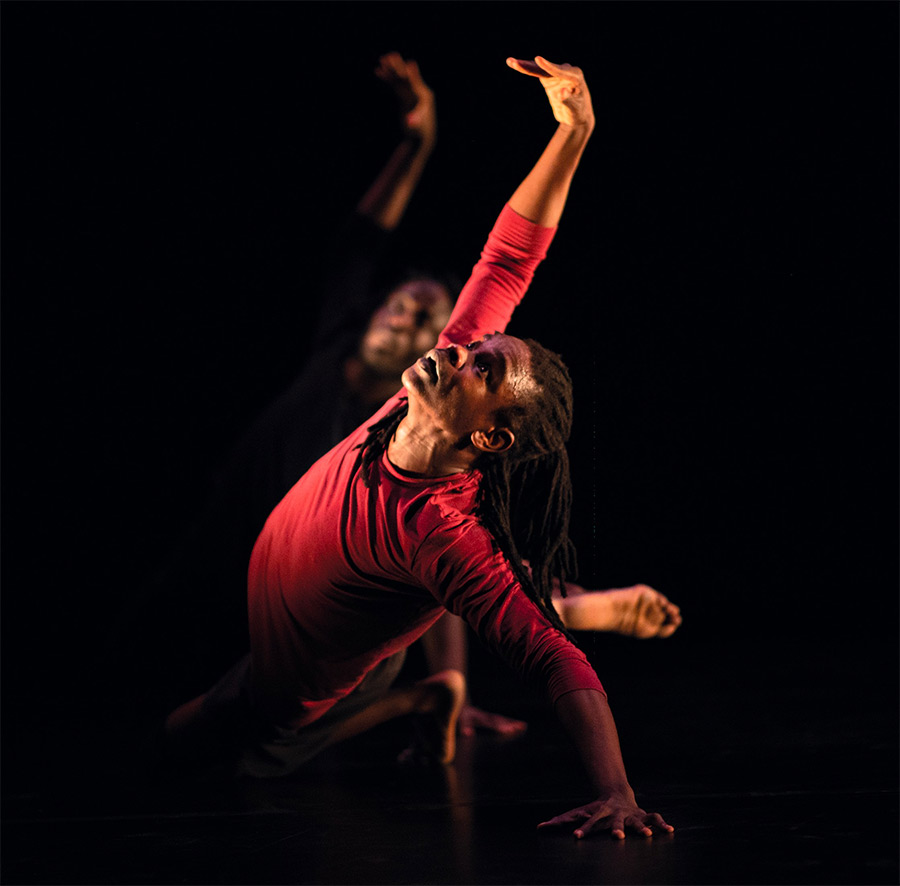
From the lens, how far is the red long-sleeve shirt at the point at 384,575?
192 cm

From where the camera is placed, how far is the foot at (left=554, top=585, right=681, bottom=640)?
2.42m

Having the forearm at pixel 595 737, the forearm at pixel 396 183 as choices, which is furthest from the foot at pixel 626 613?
the forearm at pixel 396 183

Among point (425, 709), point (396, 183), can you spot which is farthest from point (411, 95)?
point (425, 709)

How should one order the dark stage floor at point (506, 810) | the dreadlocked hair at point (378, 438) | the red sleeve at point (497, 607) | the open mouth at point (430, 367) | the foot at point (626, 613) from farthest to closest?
the foot at point (626, 613)
the dreadlocked hair at point (378, 438)
the open mouth at point (430, 367)
the red sleeve at point (497, 607)
the dark stage floor at point (506, 810)

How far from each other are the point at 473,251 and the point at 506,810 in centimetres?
179

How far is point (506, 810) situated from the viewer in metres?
2.09

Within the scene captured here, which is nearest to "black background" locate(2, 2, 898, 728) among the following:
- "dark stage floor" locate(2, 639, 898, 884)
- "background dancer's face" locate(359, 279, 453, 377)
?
"background dancer's face" locate(359, 279, 453, 377)

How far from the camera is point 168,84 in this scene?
347cm

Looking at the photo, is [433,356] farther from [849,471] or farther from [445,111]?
[849,471]

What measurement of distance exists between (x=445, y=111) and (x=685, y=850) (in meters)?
2.27

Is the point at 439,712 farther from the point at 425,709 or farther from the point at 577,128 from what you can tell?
the point at 577,128

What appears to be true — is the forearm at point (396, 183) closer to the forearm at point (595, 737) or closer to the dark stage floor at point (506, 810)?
the dark stage floor at point (506, 810)

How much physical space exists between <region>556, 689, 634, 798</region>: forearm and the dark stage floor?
86mm

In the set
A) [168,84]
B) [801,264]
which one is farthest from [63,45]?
[801,264]
